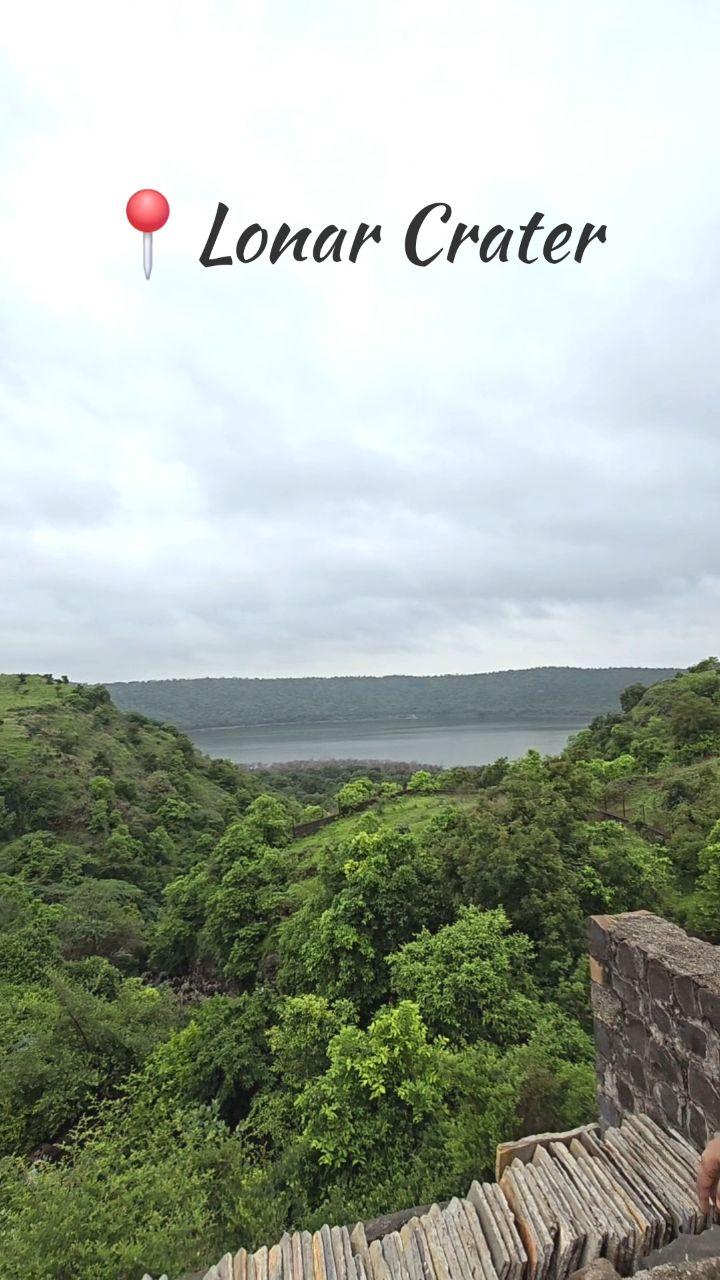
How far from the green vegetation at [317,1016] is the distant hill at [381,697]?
117 m

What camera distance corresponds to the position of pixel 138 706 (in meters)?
131

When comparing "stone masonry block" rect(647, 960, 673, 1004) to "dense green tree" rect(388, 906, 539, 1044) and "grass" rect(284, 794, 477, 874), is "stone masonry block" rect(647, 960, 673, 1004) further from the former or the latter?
"grass" rect(284, 794, 477, 874)

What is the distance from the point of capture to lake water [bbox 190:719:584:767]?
98.1 meters

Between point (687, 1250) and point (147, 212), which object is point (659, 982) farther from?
point (147, 212)

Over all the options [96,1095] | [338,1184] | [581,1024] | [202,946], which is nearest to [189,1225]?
[338,1184]

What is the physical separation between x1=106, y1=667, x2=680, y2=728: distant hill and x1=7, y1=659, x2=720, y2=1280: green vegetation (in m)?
117

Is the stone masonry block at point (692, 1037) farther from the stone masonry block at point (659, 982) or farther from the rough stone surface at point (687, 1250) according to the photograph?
the rough stone surface at point (687, 1250)

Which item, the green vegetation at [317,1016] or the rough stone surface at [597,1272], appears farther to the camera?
the green vegetation at [317,1016]

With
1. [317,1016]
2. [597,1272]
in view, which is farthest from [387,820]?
[597,1272]

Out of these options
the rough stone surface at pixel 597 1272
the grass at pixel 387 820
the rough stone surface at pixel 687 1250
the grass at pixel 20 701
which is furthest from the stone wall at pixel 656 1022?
the grass at pixel 20 701

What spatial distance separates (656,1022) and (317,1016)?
21.1ft

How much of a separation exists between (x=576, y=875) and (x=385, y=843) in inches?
153

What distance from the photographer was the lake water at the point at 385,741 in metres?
98.1

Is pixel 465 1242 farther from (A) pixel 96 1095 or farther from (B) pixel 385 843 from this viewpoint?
(A) pixel 96 1095
